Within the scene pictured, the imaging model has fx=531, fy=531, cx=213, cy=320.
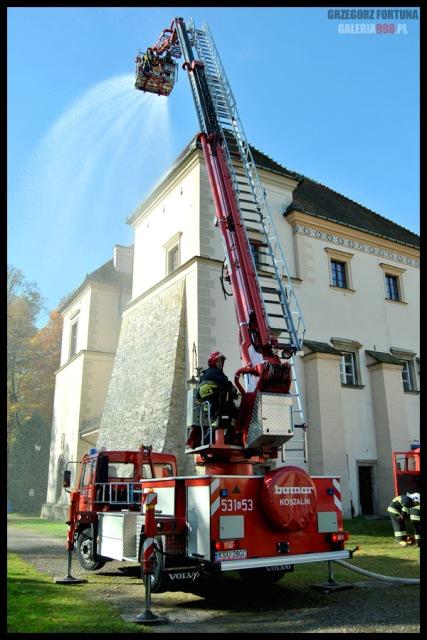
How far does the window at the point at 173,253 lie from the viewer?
20094 mm

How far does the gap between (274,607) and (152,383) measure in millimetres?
11979

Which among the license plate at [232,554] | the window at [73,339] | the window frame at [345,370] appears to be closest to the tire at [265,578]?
the license plate at [232,554]

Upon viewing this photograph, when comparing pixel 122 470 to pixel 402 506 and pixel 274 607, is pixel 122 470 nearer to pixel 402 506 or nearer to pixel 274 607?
pixel 274 607

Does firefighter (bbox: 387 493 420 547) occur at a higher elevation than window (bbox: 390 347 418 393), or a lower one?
lower

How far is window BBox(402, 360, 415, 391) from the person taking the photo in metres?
22.4

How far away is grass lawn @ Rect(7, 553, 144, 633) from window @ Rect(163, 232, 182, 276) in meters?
13.4

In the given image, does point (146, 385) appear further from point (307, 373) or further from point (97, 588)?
point (97, 588)

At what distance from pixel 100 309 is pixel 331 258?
12.8 m

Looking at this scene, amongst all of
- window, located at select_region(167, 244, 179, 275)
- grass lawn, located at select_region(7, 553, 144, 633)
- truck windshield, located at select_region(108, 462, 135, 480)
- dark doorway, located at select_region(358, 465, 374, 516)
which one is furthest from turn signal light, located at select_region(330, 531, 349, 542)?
window, located at select_region(167, 244, 179, 275)

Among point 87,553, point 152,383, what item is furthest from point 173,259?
point 87,553

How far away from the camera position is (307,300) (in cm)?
2031

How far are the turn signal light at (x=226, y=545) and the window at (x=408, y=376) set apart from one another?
58.2 ft

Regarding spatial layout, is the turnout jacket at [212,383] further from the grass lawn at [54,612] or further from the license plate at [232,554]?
the grass lawn at [54,612]

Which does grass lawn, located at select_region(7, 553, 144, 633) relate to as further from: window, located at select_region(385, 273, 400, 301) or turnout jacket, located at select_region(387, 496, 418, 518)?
window, located at select_region(385, 273, 400, 301)
